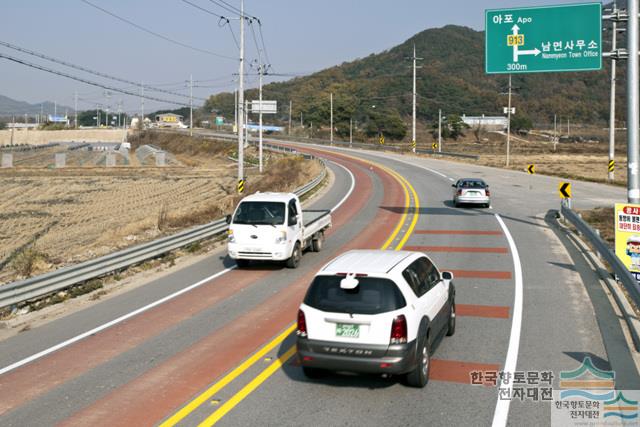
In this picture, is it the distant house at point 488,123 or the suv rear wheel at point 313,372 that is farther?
the distant house at point 488,123

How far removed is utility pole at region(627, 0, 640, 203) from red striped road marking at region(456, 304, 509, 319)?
6.66m

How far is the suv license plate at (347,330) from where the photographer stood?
27.1 ft

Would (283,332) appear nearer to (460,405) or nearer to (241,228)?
(460,405)

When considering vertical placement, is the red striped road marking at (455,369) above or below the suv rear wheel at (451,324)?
below

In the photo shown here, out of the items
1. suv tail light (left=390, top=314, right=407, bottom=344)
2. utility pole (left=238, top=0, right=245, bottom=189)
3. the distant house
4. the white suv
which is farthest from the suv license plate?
the distant house

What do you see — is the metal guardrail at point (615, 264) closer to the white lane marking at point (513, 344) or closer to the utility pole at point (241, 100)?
the white lane marking at point (513, 344)

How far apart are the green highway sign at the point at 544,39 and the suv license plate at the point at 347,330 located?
51.8ft

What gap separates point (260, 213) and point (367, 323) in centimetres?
999

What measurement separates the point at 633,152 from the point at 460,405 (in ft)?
40.1

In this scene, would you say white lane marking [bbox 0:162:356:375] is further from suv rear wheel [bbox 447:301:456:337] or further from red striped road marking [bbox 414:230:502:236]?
red striped road marking [bbox 414:230:502:236]

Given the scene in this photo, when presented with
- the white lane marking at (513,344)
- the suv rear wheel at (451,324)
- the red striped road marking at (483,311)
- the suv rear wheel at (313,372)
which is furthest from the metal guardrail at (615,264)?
the suv rear wheel at (313,372)

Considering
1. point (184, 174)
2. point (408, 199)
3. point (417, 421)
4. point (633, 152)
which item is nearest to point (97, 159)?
point (184, 174)

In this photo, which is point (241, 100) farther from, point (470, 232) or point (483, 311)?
point (483, 311)

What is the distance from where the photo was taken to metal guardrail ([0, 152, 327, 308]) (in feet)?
42.9
